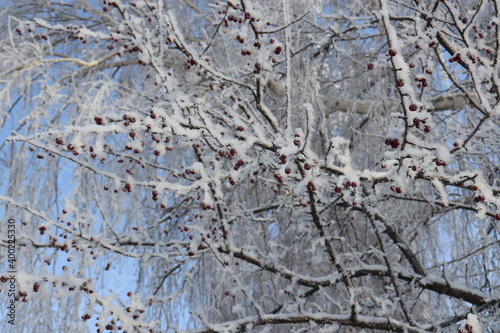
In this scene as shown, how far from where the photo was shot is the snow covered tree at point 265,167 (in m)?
1.84

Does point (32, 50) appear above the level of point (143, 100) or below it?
above

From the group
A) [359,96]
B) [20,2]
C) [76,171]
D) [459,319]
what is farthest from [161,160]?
[459,319]

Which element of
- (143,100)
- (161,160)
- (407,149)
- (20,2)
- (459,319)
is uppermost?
(20,2)

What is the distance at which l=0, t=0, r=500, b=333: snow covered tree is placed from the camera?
1839 mm

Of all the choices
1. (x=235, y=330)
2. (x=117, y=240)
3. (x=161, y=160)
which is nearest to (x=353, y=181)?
(x=235, y=330)

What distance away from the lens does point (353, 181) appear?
1.70 m

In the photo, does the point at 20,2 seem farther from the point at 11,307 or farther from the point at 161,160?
the point at 11,307

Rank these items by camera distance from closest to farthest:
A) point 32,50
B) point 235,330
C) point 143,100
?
point 235,330, point 143,100, point 32,50

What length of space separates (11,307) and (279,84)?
10.4ft

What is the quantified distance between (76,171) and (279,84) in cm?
224

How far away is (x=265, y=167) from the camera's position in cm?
265

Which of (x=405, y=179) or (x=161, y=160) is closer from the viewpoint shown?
(x=405, y=179)

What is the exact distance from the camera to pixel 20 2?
18.3ft

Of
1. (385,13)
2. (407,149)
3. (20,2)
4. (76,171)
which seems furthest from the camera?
(20,2)
